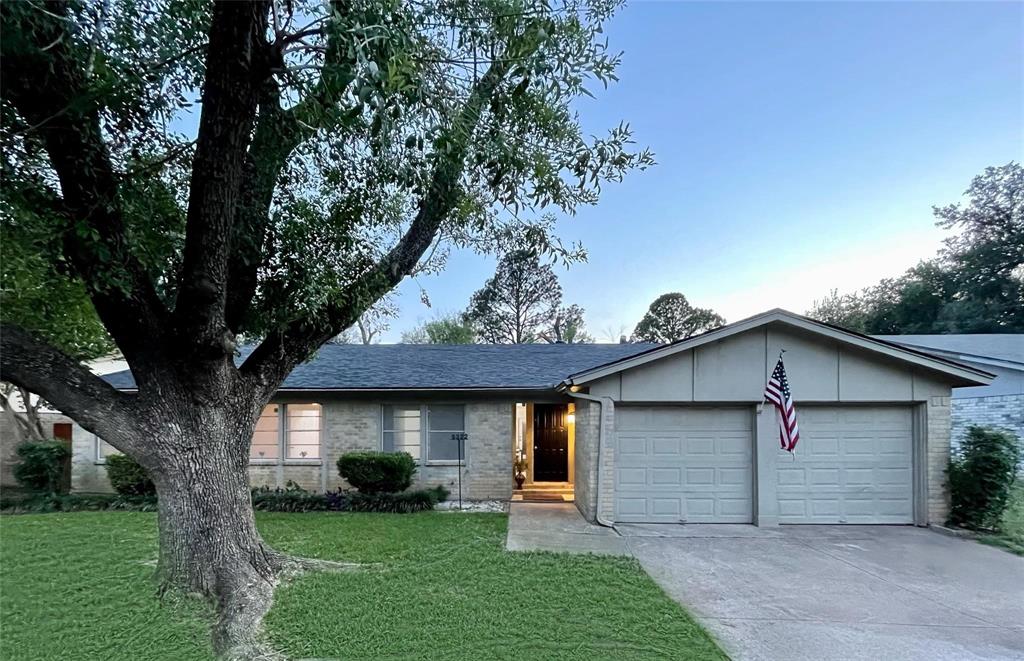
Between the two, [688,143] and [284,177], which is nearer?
[284,177]

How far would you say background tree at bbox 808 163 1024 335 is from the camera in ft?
89.4

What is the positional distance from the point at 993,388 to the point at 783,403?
11331 millimetres

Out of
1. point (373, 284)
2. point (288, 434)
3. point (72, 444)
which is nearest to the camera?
point (373, 284)

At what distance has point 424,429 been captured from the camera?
36.2ft

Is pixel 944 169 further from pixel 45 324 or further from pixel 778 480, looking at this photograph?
pixel 45 324

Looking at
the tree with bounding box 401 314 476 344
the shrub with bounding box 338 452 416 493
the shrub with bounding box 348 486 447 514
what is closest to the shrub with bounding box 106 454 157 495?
the shrub with bounding box 338 452 416 493

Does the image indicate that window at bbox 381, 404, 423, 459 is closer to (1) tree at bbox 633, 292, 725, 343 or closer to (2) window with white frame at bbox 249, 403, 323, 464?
(2) window with white frame at bbox 249, 403, 323, 464

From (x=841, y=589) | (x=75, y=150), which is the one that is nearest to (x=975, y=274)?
(x=841, y=589)

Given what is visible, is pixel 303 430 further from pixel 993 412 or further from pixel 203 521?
pixel 993 412

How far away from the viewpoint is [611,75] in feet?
15.6

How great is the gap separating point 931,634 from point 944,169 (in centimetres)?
1412

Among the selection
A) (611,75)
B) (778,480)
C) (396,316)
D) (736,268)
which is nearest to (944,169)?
(736,268)

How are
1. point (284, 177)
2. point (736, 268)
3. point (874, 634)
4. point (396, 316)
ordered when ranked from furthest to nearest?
point (736, 268) → point (396, 316) → point (284, 177) → point (874, 634)

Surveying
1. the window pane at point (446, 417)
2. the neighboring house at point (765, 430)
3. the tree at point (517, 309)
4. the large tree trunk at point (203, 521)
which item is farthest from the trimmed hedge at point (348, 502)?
the tree at point (517, 309)
